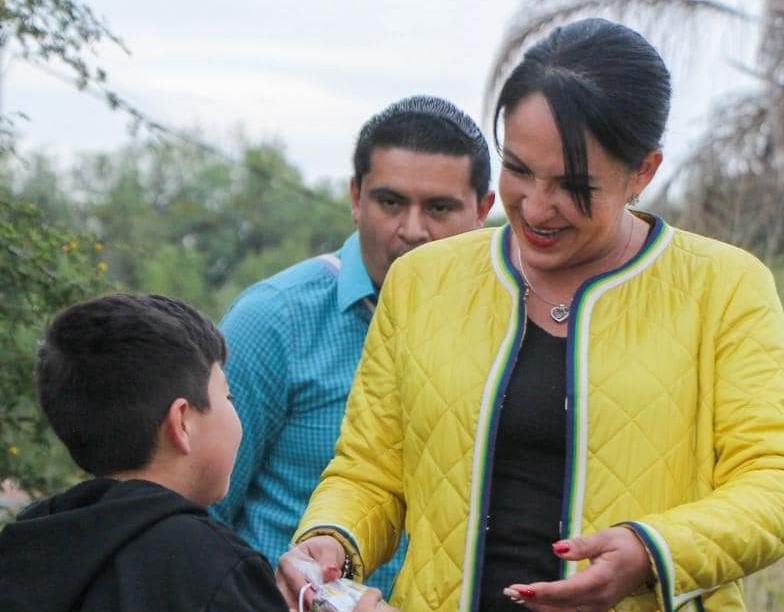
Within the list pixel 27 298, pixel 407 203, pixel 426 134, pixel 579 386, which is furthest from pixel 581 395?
pixel 27 298

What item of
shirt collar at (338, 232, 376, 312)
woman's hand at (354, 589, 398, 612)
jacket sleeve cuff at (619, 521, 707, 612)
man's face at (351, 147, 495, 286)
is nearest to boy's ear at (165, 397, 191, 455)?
woman's hand at (354, 589, 398, 612)

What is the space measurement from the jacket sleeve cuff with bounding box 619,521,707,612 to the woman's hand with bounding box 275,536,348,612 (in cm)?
54

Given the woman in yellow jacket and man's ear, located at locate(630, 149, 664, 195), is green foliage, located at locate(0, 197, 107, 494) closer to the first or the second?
the woman in yellow jacket

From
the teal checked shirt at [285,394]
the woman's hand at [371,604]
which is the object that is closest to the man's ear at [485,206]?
the teal checked shirt at [285,394]

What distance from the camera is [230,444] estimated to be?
9.82ft

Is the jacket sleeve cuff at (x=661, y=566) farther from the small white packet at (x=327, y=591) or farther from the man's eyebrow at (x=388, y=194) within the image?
the man's eyebrow at (x=388, y=194)

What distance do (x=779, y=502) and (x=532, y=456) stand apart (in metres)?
0.48

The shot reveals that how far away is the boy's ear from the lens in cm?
289

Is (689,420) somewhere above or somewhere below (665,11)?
below

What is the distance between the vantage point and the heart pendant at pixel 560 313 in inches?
122

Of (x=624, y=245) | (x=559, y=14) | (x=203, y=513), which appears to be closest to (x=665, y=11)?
(x=559, y=14)

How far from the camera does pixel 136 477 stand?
2.90 m

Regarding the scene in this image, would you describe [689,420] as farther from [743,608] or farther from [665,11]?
[665,11]

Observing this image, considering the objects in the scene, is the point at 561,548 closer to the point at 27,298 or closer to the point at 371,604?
the point at 371,604
